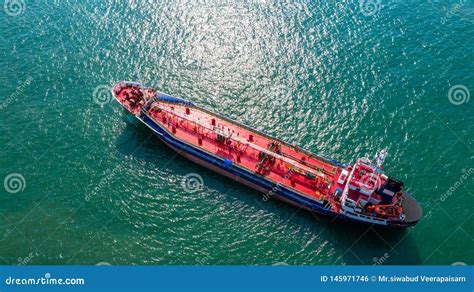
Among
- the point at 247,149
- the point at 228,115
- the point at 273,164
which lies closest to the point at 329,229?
the point at 273,164

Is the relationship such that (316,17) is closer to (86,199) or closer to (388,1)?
(388,1)

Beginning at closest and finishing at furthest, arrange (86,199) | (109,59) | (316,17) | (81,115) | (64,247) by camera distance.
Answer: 1. (64,247)
2. (86,199)
3. (81,115)
4. (109,59)
5. (316,17)

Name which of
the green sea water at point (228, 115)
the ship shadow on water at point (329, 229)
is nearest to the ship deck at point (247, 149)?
the ship shadow on water at point (329, 229)

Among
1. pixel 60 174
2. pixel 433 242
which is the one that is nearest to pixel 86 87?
pixel 60 174

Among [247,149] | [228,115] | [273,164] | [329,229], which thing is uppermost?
[228,115]

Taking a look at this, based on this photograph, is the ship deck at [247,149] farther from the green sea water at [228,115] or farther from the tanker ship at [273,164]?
the green sea water at [228,115]

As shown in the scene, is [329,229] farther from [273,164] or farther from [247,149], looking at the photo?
[247,149]
